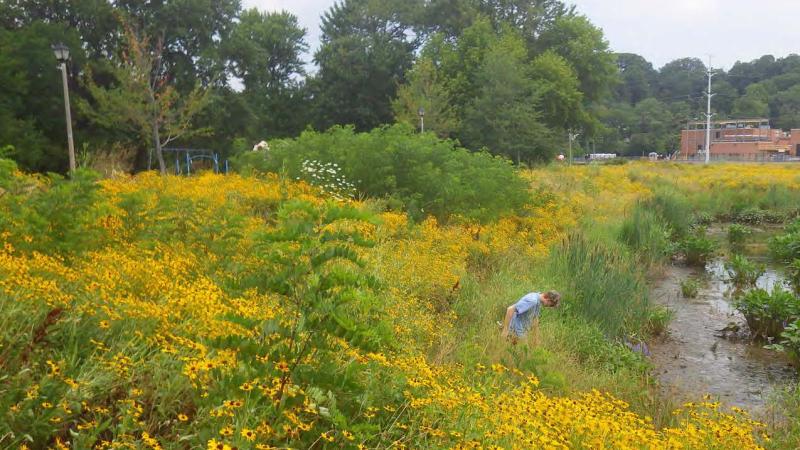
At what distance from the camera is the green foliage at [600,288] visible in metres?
8.53

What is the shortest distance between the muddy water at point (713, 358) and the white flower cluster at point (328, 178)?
558 cm

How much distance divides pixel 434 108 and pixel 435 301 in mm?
24332

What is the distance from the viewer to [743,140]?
254ft

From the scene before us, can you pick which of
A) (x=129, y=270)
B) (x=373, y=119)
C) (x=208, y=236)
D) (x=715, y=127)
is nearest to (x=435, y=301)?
(x=208, y=236)

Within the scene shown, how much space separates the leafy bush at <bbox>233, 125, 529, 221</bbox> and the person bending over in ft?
16.5

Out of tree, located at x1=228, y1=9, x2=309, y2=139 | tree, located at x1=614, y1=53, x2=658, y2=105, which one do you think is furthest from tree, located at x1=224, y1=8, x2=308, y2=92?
tree, located at x1=614, y1=53, x2=658, y2=105

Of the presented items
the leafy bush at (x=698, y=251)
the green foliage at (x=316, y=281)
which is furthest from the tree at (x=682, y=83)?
the green foliage at (x=316, y=281)

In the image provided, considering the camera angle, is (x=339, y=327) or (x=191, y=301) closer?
(x=339, y=327)

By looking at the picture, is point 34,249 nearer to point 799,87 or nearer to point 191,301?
point 191,301

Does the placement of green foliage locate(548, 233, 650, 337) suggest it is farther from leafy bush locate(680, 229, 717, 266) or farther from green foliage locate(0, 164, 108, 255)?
green foliage locate(0, 164, 108, 255)

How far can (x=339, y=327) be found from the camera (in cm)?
342

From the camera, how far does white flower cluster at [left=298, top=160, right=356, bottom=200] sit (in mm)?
11776

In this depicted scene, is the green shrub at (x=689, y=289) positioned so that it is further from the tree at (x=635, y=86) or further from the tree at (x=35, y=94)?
the tree at (x=635, y=86)

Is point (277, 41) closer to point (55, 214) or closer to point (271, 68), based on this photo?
point (271, 68)
